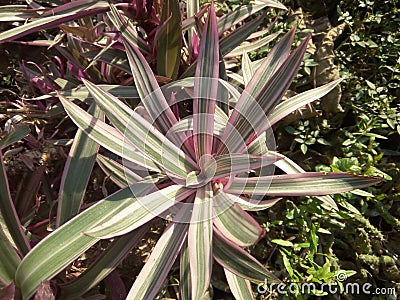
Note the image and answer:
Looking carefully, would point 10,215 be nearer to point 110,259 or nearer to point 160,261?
point 110,259

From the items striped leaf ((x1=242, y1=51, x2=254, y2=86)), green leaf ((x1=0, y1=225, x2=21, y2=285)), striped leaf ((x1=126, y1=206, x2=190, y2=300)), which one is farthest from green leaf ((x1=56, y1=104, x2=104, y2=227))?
striped leaf ((x1=242, y1=51, x2=254, y2=86))

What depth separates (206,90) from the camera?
85cm

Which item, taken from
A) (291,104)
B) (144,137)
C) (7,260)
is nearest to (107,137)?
(144,137)

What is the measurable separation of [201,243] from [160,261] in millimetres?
95

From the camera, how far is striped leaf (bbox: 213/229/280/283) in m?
0.79

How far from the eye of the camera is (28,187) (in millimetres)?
1092

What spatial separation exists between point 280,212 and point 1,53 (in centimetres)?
129

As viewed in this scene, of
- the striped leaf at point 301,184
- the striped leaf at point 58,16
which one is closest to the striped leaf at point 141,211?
the striped leaf at point 301,184

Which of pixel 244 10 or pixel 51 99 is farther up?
pixel 244 10

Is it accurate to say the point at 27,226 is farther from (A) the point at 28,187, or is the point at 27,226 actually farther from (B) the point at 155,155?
(B) the point at 155,155

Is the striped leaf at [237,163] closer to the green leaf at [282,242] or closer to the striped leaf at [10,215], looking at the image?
the striped leaf at [10,215]

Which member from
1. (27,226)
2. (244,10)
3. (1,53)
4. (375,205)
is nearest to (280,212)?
(375,205)

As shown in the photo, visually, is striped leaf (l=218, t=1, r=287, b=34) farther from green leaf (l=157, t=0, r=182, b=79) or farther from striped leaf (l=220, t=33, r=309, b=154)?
striped leaf (l=220, t=33, r=309, b=154)

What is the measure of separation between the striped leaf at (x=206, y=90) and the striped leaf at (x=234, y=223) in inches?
4.3
